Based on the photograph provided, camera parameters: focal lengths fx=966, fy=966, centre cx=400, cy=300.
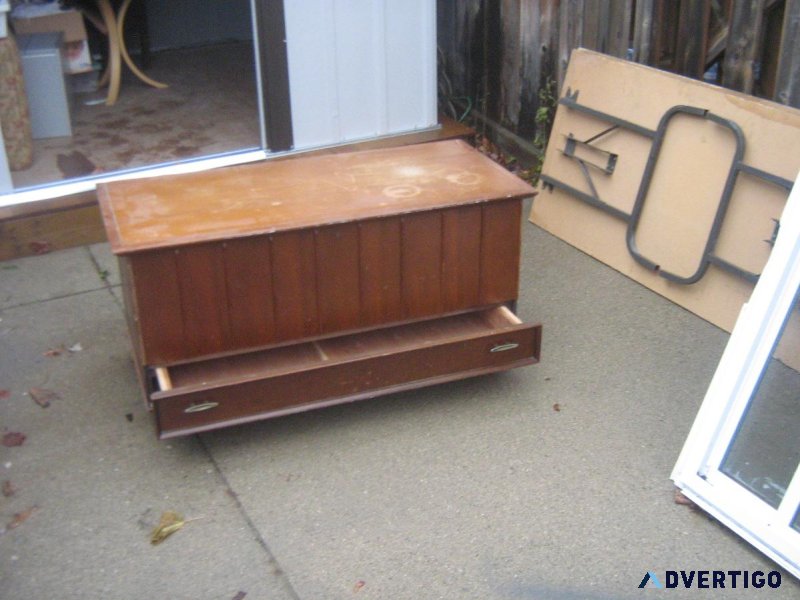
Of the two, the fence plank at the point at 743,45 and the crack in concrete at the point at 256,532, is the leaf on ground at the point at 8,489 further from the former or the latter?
the fence plank at the point at 743,45

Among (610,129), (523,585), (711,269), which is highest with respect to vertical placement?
(610,129)

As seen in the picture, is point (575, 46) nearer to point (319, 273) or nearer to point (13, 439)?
point (319, 273)

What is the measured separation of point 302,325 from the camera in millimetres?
3557

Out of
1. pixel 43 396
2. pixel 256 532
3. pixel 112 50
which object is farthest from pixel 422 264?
pixel 112 50

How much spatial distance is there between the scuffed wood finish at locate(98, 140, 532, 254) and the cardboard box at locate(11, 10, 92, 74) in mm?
2737

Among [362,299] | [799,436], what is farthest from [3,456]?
[799,436]

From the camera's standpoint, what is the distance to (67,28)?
602 centimetres

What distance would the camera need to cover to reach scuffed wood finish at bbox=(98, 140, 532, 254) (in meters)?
3.37

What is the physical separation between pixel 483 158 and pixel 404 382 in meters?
1.03

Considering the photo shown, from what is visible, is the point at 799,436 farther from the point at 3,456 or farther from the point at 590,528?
the point at 3,456

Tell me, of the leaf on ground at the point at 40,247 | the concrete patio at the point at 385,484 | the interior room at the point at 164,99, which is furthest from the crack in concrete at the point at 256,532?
the interior room at the point at 164,99

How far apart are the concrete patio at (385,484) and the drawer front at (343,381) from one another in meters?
0.20

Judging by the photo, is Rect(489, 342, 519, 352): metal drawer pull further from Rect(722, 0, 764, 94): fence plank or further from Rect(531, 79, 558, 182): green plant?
Rect(531, 79, 558, 182): green plant

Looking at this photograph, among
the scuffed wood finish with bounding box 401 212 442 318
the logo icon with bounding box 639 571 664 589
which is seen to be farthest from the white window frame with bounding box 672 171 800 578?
the scuffed wood finish with bounding box 401 212 442 318
